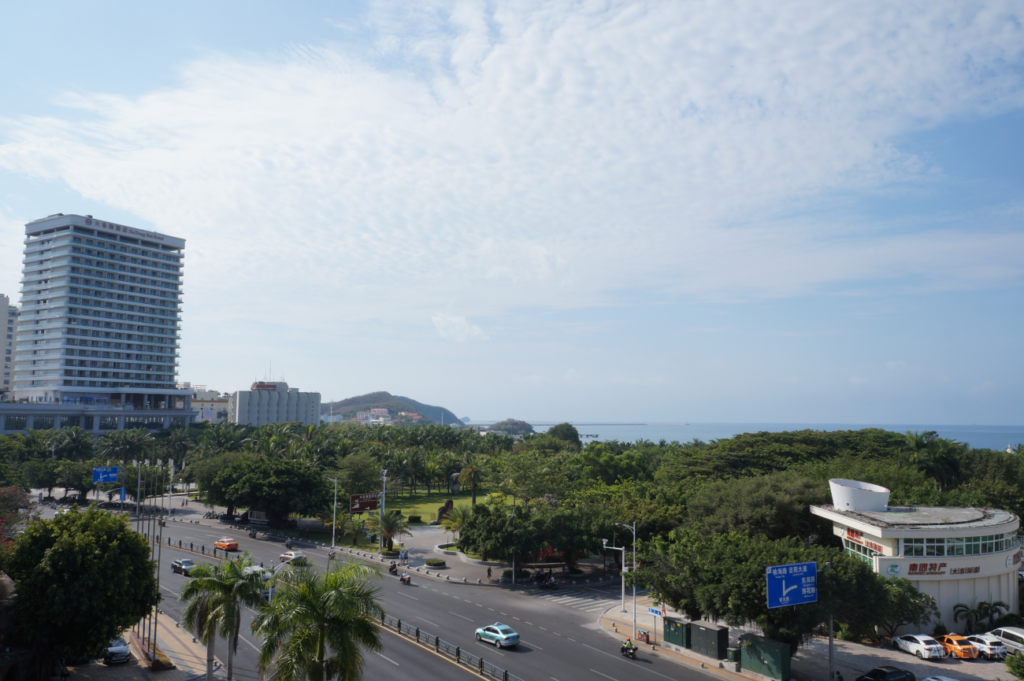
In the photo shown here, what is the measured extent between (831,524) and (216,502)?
69.6m

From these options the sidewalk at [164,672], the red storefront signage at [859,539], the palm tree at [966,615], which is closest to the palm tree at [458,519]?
the sidewalk at [164,672]

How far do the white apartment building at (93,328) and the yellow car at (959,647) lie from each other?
175472 mm

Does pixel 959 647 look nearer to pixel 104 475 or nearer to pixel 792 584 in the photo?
pixel 792 584

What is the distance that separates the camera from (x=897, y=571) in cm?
4328

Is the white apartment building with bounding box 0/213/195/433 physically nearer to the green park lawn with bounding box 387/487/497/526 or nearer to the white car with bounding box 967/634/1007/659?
the green park lawn with bounding box 387/487/497/526

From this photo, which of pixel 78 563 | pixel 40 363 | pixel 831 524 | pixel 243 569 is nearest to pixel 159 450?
pixel 40 363

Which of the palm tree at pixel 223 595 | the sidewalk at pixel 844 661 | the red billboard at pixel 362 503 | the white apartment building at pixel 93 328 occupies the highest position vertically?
the white apartment building at pixel 93 328

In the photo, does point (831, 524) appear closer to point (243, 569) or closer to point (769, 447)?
point (769, 447)

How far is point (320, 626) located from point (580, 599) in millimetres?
36447

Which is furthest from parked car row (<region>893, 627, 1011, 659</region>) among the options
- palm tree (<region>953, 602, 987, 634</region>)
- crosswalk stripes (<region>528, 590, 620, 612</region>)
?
crosswalk stripes (<region>528, 590, 620, 612</region>)

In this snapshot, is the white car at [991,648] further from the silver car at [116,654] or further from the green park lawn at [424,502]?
the green park lawn at [424,502]

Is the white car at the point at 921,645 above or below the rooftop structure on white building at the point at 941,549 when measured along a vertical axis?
below

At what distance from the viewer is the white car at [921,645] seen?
129 feet

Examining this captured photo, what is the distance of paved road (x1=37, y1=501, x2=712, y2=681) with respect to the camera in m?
35.7
